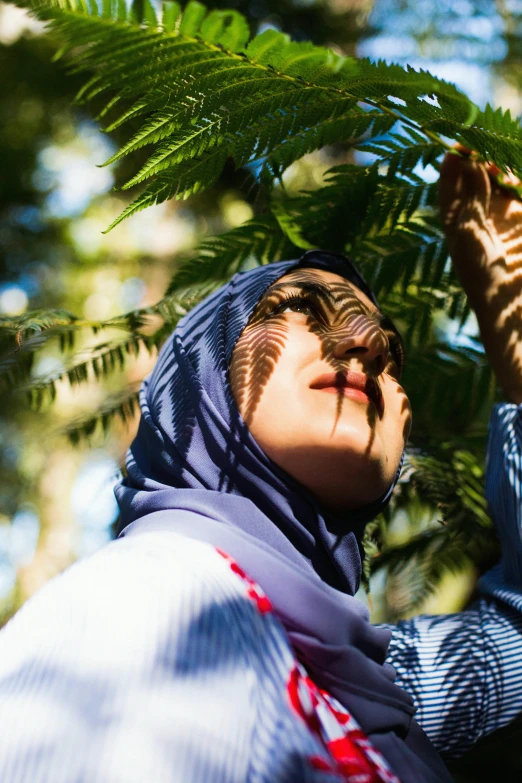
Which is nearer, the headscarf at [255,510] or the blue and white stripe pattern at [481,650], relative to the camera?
the headscarf at [255,510]

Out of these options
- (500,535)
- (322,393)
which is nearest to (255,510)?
Result: (322,393)

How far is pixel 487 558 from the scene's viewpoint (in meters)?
1.95

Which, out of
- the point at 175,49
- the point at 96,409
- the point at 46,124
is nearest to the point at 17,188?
the point at 46,124

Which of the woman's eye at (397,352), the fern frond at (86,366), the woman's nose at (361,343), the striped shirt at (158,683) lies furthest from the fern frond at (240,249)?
the striped shirt at (158,683)

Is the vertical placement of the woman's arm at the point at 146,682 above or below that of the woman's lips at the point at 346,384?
below

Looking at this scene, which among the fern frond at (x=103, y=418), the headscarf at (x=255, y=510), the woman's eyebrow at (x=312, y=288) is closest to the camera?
the headscarf at (x=255, y=510)

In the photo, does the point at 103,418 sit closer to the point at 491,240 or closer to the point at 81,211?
the point at 491,240

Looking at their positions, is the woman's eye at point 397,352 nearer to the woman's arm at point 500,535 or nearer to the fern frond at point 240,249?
the woman's arm at point 500,535

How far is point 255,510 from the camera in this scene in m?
1.19

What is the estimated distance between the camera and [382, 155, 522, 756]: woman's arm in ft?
4.84

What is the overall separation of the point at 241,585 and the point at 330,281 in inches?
29.6

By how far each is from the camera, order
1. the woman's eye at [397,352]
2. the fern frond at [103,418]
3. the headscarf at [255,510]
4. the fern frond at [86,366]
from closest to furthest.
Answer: the headscarf at [255,510]
the woman's eye at [397,352]
the fern frond at [86,366]
the fern frond at [103,418]

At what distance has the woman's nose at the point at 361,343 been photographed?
1.29 m

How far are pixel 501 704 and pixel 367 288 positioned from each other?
936 millimetres
